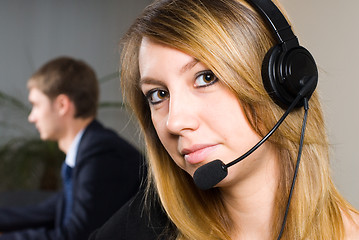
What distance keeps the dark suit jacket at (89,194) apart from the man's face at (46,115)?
163mm

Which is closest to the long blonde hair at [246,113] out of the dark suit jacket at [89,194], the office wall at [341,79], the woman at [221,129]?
the woman at [221,129]

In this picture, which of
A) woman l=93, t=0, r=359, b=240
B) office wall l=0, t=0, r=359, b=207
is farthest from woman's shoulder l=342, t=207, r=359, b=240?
office wall l=0, t=0, r=359, b=207

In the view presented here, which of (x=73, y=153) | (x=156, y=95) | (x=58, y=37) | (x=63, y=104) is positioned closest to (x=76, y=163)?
(x=73, y=153)

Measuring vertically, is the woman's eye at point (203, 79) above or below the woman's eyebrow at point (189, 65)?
below

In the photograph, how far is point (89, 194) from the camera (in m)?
1.79

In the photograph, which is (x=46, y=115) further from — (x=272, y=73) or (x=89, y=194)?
(x=272, y=73)

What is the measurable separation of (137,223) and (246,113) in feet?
1.22

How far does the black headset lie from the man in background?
1077 mm

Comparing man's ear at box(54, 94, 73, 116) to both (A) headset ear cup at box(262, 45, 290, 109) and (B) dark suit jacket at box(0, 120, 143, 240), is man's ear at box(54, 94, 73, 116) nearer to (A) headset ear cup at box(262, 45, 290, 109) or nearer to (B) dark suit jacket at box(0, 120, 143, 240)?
(B) dark suit jacket at box(0, 120, 143, 240)

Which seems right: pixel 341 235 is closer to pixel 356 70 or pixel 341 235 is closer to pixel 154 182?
pixel 154 182

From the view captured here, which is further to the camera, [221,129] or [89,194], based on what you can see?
[89,194]

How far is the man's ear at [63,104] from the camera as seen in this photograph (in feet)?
6.95

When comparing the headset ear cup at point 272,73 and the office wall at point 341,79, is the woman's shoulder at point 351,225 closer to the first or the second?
the headset ear cup at point 272,73

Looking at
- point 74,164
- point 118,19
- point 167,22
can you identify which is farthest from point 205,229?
point 118,19
